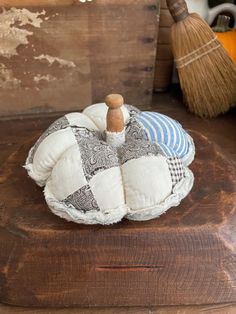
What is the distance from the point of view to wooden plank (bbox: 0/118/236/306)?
0.53 meters

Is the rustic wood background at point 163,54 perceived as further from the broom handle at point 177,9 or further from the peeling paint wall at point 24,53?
the peeling paint wall at point 24,53

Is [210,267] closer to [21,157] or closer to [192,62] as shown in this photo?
[21,157]

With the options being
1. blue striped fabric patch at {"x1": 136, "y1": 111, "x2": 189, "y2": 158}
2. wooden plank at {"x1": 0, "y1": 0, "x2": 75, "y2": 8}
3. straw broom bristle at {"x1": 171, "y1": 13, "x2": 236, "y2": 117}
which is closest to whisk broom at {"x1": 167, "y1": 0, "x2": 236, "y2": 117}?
straw broom bristle at {"x1": 171, "y1": 13, "x2": 236, "y2": 117}

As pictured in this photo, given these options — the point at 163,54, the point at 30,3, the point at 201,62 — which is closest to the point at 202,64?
the point at 201,62

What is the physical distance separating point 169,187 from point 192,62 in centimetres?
51

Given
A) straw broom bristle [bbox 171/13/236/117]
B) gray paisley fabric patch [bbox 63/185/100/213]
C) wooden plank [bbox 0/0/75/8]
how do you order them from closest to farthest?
gray paisley fabric patch [bbox 63/185/100/213] → wooden plank [bbox 0/0/75/8] → straw broom bristle [bbox 171/13/236/117]

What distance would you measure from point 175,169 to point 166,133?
73mm

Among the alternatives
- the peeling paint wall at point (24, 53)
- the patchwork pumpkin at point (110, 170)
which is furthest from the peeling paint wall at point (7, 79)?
the patchwork pumpkin at point (110, 170)

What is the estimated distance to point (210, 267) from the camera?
1.77ft

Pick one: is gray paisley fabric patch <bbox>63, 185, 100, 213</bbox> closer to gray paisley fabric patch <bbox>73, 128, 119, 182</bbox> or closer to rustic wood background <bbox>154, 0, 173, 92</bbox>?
gray paisley fabric patch <bbox>73, 128, 119, 182</bbox>

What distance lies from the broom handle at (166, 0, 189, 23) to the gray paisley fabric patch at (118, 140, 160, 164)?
1.52 feet

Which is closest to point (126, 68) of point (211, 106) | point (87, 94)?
point (87, 94)

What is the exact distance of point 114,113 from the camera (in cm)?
55

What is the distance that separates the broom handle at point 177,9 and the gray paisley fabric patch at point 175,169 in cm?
48
